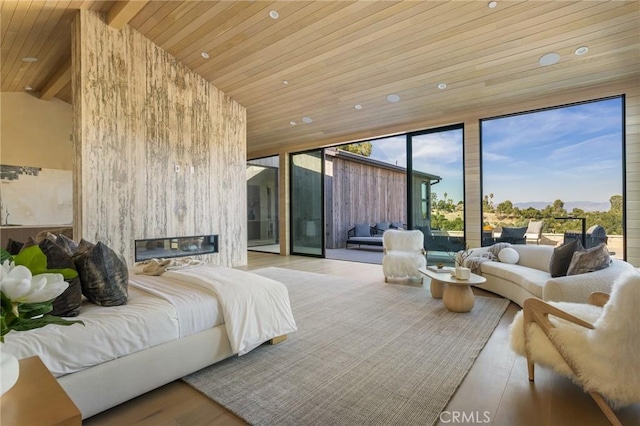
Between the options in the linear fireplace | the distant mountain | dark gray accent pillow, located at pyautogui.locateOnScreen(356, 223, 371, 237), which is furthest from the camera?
dark gray accent pillow, located at pyautogui.locateOnScreen(356, 223, 371, 237)

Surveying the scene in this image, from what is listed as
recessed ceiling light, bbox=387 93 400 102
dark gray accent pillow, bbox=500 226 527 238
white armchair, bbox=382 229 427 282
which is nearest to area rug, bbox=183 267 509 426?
white armchair, bbox=382 229 427 282

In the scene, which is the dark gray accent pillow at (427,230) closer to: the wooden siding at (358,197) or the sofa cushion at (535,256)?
the sofa cushion at (535,256)

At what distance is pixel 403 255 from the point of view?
504 cm

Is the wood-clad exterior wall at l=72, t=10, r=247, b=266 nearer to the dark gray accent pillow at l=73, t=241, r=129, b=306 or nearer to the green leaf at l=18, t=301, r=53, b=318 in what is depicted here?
the dark gray accent pillow at l=73, t=241, r=129, b=306

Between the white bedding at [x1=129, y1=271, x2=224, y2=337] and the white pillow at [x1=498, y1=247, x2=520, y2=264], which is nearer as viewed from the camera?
the white bedding at [x1=129, y1=271, x2=224, y2=337]

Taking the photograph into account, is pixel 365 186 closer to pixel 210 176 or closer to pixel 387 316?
pixel 210 176

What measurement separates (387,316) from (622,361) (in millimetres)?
1990

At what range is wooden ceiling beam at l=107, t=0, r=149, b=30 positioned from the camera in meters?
4.13

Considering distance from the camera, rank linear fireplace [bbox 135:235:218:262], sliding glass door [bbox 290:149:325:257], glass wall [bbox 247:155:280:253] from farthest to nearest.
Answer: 1. glass wall [bbox 247:155:280:253]
2. sliding glass door [bbox 290:149:325:257]
3. linear fireplace [bbox 135:235:218:262]

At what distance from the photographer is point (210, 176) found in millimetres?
6059

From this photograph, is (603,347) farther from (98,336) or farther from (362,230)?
(362,230)

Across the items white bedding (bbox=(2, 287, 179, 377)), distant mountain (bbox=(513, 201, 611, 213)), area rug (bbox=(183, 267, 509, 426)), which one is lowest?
area rug (bbox=(183, 267, 509, 426))

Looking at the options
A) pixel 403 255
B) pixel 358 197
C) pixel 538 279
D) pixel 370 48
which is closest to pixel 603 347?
pixel 538 279

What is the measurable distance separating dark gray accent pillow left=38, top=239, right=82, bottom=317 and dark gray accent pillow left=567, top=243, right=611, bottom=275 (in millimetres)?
4142
